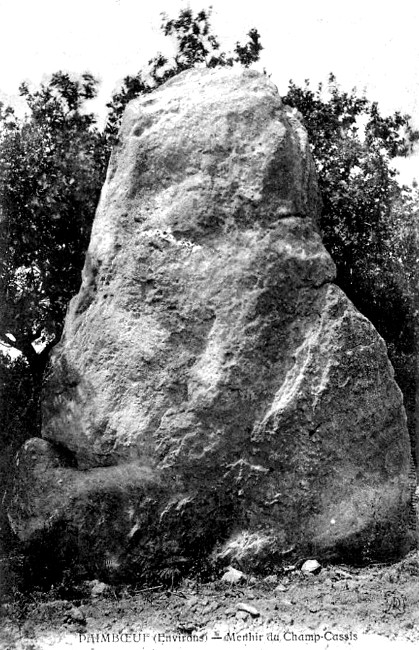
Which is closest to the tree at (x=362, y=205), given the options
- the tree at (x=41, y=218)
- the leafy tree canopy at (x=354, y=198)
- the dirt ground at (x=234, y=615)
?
the leafy tree canopy at (x=354, y=198)

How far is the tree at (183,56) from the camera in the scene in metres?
13.5

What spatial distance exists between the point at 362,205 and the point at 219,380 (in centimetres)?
528

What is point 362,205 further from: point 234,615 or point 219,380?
point 234,615

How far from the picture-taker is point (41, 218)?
12.5 m

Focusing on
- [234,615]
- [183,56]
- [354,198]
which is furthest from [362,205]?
[234,615]

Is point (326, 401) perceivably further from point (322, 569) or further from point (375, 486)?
point (322, 569)

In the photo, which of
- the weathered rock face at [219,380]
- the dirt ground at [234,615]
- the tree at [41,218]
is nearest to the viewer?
the dirt ground at [234,615]

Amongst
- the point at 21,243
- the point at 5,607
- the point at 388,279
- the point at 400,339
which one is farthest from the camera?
the point at 400,339

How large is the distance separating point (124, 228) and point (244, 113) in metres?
1.69

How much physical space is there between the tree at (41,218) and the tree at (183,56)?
31.2 inches

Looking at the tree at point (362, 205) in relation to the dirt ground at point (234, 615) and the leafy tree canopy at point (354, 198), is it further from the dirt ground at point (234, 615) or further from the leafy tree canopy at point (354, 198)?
the dirt ground at point (234, 615)

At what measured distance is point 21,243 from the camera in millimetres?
12508

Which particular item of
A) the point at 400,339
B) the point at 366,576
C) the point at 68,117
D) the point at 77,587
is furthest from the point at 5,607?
the point at 400,339

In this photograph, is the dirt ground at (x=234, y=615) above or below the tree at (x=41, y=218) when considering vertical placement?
below
